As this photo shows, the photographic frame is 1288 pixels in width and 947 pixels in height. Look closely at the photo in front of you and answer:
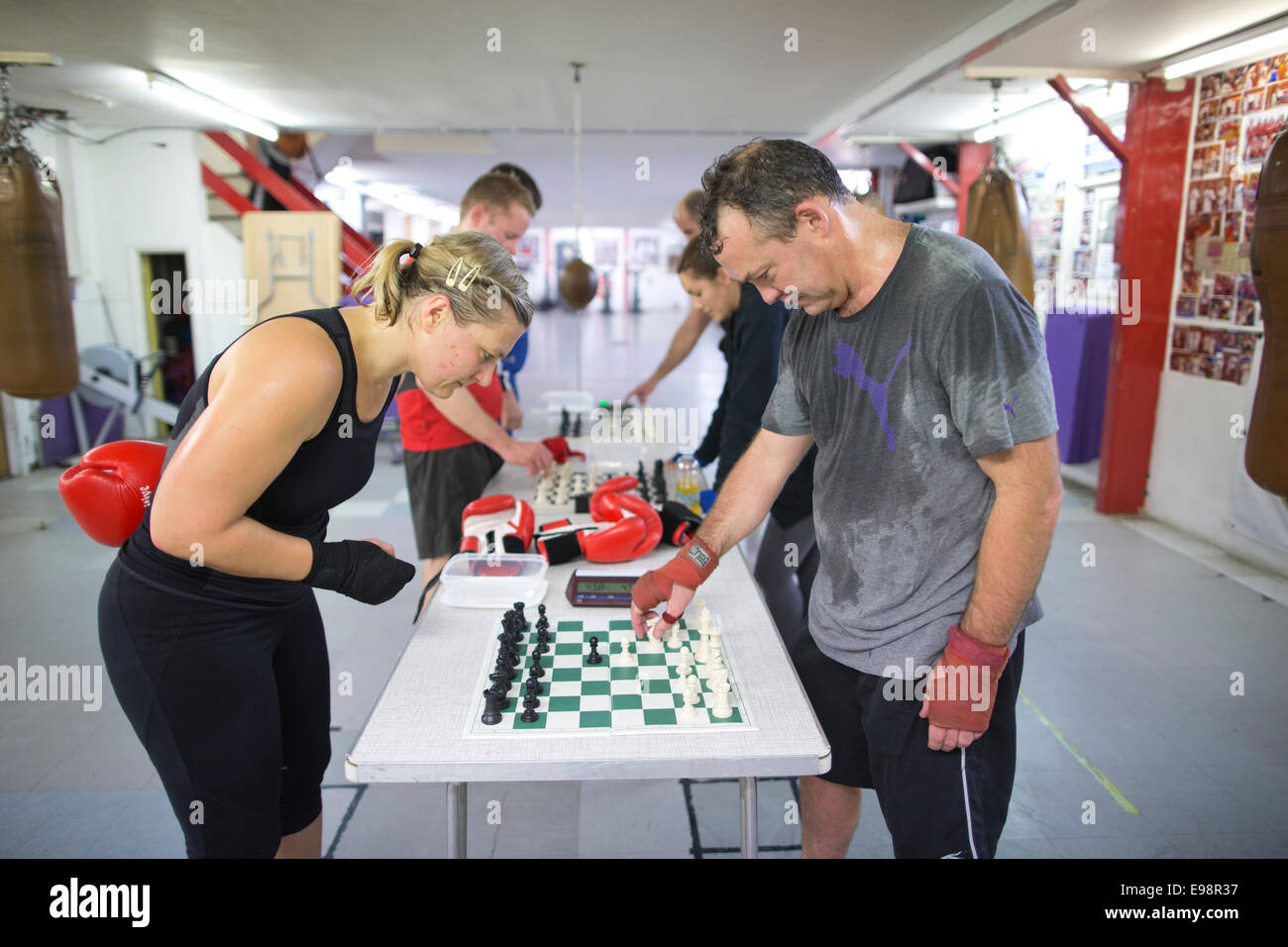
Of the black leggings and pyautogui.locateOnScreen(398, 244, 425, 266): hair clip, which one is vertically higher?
pyautogui.locateOnScreen(398, 244, 425, 266): hair clip

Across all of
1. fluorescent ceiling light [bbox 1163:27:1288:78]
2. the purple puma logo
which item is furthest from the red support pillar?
the purple puma logo

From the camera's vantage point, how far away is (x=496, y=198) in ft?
9.53

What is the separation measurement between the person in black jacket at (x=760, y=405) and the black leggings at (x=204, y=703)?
147 cm

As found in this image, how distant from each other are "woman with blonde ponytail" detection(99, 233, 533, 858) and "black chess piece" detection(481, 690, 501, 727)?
33 cm

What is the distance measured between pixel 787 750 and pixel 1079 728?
2.05 meters

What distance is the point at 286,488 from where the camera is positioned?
4.63ft

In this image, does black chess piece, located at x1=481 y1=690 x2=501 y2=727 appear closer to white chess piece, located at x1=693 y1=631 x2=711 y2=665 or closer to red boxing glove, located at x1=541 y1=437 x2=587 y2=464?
white chess piece, located at x1=693 y1=631 x2=711 y2=665

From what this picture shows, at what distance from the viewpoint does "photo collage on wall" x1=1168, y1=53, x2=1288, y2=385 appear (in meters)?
4.06

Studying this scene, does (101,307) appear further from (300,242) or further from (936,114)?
(936,114)

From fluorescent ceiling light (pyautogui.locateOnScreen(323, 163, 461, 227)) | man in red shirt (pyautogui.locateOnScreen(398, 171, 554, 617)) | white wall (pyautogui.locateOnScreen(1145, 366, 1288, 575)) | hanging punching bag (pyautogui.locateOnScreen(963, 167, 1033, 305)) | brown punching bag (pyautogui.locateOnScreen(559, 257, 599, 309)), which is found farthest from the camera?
fluorescent ceiling light (pyautogui.locateOnScreen(323, 163, 461, 227))
